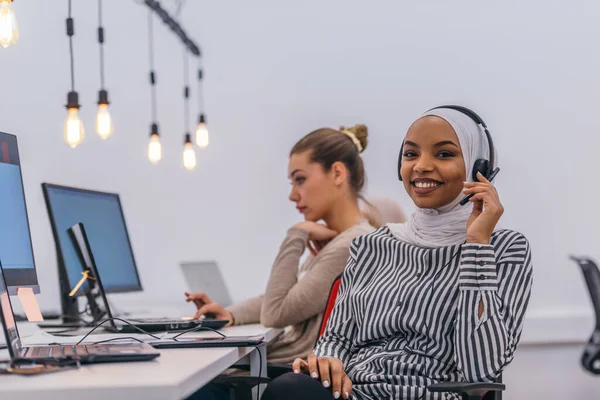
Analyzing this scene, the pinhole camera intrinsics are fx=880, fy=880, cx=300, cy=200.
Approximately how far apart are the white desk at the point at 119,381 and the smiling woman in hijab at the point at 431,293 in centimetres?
45

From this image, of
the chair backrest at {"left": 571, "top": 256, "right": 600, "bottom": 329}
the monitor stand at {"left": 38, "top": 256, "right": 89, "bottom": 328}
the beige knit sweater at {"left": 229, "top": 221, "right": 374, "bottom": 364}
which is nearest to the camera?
the beige knit sweater at {"left": 229, "top": 221, "right": 374, "bottom": 364}

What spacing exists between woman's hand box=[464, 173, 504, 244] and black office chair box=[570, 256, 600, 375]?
9.07ft

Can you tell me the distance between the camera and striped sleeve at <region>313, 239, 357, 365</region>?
2.12 m

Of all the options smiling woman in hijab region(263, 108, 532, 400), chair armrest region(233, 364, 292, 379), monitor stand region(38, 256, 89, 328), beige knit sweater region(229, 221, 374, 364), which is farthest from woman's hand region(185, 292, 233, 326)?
smiling woman in hijab region(263, 108, 532, 400)

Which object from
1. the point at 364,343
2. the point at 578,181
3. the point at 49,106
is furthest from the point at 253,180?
the point at 364,343

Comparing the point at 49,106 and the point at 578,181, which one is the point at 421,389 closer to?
the point at 578,181

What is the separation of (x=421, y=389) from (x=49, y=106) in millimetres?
3961

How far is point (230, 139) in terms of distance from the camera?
523 cm

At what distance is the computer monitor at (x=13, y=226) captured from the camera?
2.14 meters

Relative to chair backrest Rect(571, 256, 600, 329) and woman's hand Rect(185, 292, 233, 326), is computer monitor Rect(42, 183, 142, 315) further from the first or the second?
chair backrest Rect(571, 256, 600, 329)

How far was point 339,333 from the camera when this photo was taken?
2.14 meters

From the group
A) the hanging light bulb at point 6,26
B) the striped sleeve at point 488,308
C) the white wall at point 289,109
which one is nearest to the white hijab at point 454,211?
the striped sleeve at point 488,308

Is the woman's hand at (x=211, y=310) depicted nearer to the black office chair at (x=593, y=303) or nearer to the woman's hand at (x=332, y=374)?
the woman's hand at (x=332, y=374)

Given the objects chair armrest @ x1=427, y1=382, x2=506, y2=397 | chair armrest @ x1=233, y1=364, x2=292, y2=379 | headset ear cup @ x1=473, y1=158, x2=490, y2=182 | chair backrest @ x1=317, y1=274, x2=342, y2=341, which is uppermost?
headset ear cup @ x1=473, y1=158, x2=490, y2=182
